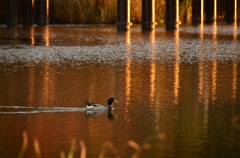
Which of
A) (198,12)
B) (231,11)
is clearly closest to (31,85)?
(198,12)

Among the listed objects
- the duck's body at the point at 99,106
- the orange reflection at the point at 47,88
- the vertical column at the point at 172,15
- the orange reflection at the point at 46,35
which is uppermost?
the vertical column at the point at 172,15

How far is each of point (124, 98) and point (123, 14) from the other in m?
27.3

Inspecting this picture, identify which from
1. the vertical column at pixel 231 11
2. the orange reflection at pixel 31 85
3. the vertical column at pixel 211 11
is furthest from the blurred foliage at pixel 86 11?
the orange reflection at pixel 31 85

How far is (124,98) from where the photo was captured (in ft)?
60.8

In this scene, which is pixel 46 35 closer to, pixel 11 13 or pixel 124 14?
pixel 124 14

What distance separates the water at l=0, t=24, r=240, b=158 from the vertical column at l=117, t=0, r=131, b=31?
1013 centimetres

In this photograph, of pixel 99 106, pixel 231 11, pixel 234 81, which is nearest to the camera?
pixel 99 106

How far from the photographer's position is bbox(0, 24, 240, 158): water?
43.9 ft

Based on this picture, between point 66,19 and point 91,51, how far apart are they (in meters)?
25.3

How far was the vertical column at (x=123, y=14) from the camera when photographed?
45375 millimetres

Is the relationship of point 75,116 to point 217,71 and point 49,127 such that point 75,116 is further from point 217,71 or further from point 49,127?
point 217,71

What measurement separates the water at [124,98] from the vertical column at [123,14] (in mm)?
10131

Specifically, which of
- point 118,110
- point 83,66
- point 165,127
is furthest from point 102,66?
point 165,127

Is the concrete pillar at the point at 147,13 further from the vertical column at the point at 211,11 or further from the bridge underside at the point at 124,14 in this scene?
the vertical column at the point at 211,11
